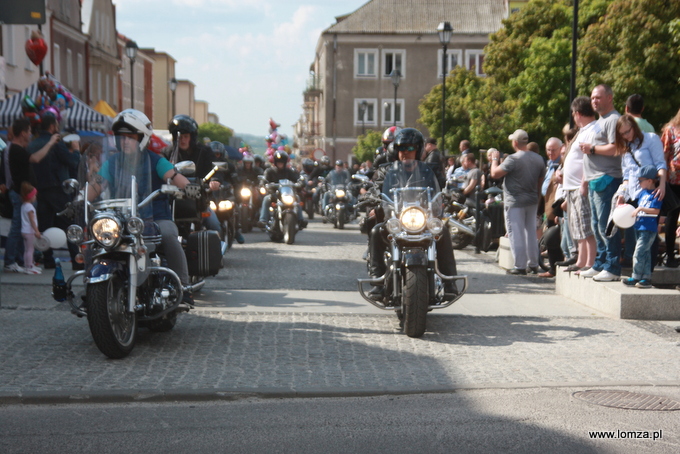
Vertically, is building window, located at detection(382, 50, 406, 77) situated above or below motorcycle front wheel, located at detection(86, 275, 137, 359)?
above

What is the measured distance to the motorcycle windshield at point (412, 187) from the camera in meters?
8.03

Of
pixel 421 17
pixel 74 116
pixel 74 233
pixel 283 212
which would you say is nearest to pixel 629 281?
pixel 74 233

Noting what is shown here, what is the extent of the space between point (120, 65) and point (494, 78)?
31687 mm

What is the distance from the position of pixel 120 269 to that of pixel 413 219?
245cm

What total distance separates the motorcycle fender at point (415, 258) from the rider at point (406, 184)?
27.7 inches

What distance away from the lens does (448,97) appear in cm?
5638

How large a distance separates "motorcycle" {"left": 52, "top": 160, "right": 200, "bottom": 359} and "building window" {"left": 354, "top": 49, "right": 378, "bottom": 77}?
63.3 metres

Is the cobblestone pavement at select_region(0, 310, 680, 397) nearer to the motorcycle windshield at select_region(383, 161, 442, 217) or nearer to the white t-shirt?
the motorcycle windshield at select_region(383, 161, 442, 217)

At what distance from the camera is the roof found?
6938 centimetres

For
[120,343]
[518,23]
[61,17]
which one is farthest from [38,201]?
[61,17]

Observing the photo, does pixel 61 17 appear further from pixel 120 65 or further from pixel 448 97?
pixel 448 97

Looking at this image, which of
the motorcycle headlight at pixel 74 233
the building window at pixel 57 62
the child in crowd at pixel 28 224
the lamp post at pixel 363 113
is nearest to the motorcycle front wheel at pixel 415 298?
the motorcycle headlight at pixel 74 233

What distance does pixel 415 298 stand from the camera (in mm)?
7555

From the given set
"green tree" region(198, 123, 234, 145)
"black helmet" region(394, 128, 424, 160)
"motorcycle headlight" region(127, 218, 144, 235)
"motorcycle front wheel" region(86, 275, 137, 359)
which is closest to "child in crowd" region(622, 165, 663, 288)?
"black helmet" region(394, 128, 424, 160)
